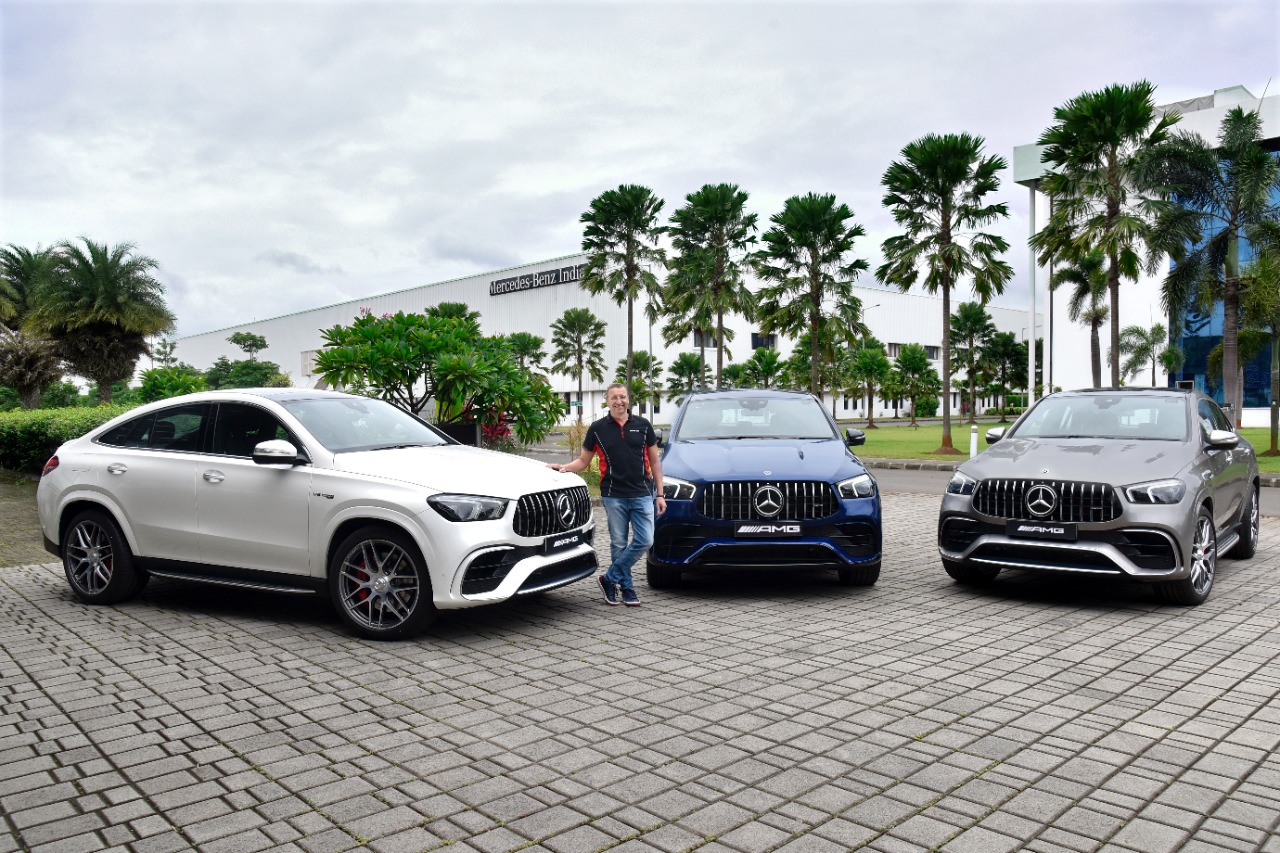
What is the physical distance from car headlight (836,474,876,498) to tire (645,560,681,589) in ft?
4.62

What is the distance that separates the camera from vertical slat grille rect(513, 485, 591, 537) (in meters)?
6.23

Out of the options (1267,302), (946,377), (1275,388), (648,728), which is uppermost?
(1267,302)

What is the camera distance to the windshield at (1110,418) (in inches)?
321

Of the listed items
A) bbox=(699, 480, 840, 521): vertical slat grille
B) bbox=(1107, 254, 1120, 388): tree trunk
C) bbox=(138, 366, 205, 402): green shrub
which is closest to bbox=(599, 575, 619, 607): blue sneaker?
bbox=(699, 480, 840, 521): vertical slat grille

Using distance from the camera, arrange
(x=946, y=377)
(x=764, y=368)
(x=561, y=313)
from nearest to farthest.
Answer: (x=946, y=377) < (x=764, y=368) < (x=561, y=313)

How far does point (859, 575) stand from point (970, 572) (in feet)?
2.93

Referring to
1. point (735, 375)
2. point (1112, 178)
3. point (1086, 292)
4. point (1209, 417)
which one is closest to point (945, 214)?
point (1112, 178)

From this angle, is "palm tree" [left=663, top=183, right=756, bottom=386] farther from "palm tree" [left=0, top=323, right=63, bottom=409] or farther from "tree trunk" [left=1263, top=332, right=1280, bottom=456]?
"palm tree" [left=0, top=323, right=63, bottom=409]

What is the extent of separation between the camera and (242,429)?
694 cm

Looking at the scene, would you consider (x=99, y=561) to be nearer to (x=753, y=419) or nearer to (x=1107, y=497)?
(x=753, y=419)

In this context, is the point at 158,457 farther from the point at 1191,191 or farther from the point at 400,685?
the point at 1191,191

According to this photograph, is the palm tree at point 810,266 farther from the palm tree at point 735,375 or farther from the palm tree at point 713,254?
the palm tree at point 735,375

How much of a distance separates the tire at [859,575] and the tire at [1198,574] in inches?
80.0

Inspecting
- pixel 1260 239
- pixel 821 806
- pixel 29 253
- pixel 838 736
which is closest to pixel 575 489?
pixel 838 736
